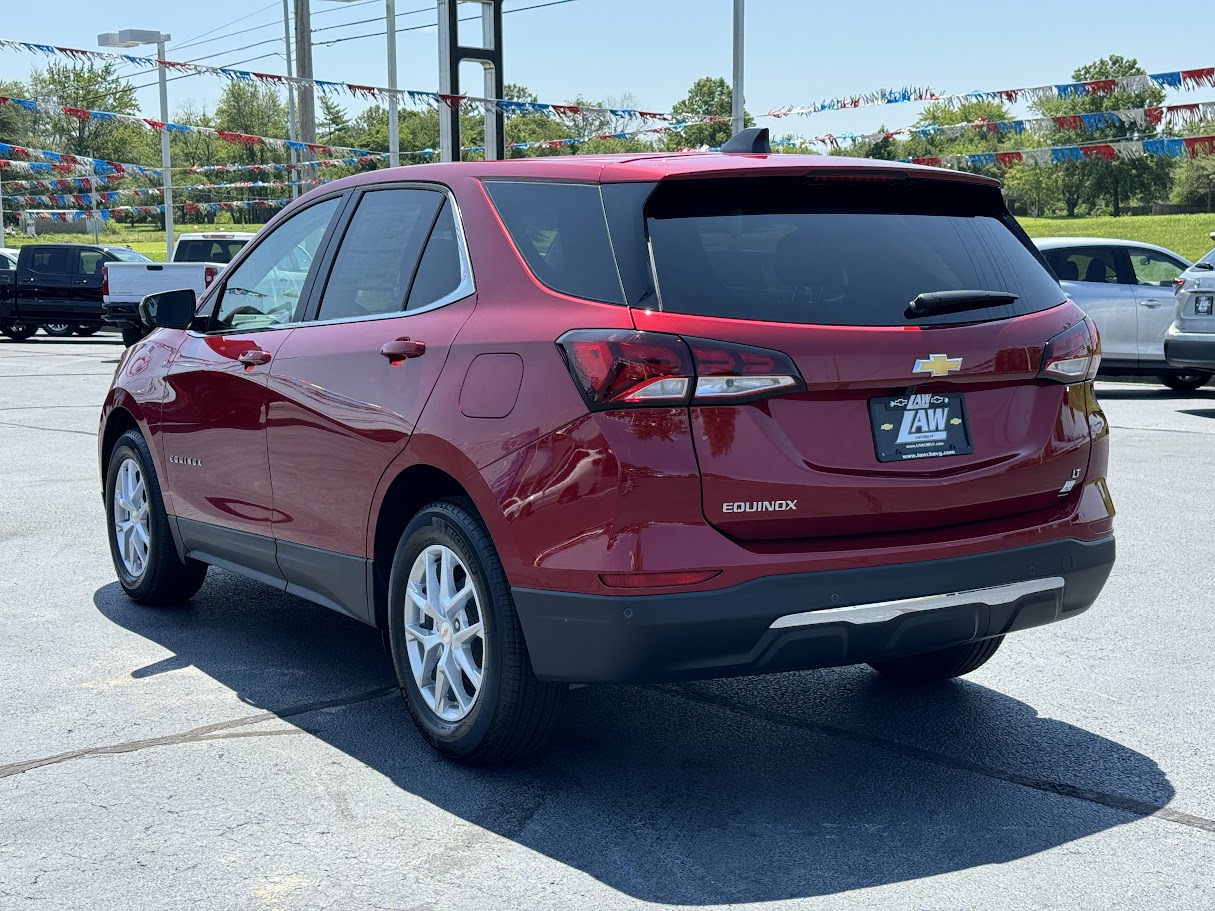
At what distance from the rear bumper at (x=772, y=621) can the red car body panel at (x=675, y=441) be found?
43mm

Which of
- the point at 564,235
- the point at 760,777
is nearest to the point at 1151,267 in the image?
the point at 760,777

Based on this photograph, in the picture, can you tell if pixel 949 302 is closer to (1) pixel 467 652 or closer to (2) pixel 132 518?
(1) pixel 467 652

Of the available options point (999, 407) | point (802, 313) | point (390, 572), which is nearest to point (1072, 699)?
point (999, 407)

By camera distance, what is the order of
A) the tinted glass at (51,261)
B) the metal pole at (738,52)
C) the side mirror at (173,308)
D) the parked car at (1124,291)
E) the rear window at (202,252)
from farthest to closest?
the metal pole at (738,52) → the rear window at (202,252) → the tinted glass at (51,261) → the parked car at (1124,291) → the side mirror at (173,308)

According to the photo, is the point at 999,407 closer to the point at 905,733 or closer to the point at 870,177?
the point at 870,177

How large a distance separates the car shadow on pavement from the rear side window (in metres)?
1.40

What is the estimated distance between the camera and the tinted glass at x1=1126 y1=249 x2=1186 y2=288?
56.6ft

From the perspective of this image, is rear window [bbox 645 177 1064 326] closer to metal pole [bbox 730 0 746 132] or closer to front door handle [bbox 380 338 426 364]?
front door handle [bbox 380 338 426 364]

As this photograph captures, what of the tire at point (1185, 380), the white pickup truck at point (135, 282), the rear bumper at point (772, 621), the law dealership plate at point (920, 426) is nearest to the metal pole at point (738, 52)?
the white pickup truck at point (135, 282)

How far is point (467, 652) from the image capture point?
4.32 metres

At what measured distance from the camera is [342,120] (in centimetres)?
14525

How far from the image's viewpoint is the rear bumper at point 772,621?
3678 mm

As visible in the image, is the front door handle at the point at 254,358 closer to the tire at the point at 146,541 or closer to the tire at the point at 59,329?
the tire at the point at 146,541

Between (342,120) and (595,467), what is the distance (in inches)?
5814
